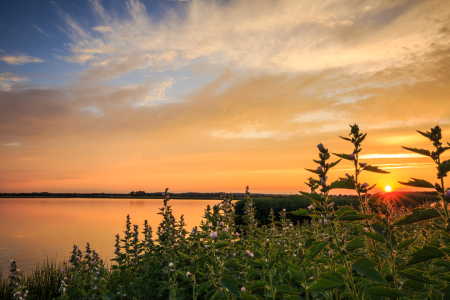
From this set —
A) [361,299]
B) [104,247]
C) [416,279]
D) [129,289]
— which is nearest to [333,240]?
[361,299]

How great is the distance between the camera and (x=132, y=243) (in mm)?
5605

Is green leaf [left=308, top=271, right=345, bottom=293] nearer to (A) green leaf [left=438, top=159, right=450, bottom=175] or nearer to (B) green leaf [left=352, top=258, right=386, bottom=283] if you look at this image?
(B) green leaf [left=352, top=258, right=386, bottom=283]

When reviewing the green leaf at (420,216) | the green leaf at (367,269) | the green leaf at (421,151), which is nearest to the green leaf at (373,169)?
the green leaf at (421,151)

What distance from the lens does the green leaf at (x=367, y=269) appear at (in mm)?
1503

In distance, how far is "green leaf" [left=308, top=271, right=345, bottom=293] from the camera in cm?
152

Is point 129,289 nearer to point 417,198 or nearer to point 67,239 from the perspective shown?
point 67,239

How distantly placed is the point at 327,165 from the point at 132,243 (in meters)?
5.17

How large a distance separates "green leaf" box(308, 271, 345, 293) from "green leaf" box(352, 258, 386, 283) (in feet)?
0.43

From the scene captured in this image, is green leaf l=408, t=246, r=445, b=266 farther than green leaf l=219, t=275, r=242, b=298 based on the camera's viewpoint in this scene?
No

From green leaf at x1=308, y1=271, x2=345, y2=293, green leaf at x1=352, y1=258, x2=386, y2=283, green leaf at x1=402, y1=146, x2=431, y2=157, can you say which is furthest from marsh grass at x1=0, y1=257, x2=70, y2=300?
green leaf at x1=402, y1=146, x2=431, y2=157

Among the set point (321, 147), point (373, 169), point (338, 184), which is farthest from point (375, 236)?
point (321, 147)

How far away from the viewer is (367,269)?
153 centimetres

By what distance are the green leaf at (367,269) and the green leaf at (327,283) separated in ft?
0.43

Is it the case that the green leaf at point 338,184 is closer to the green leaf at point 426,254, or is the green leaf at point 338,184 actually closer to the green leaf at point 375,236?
the green leaf at point 375,236
